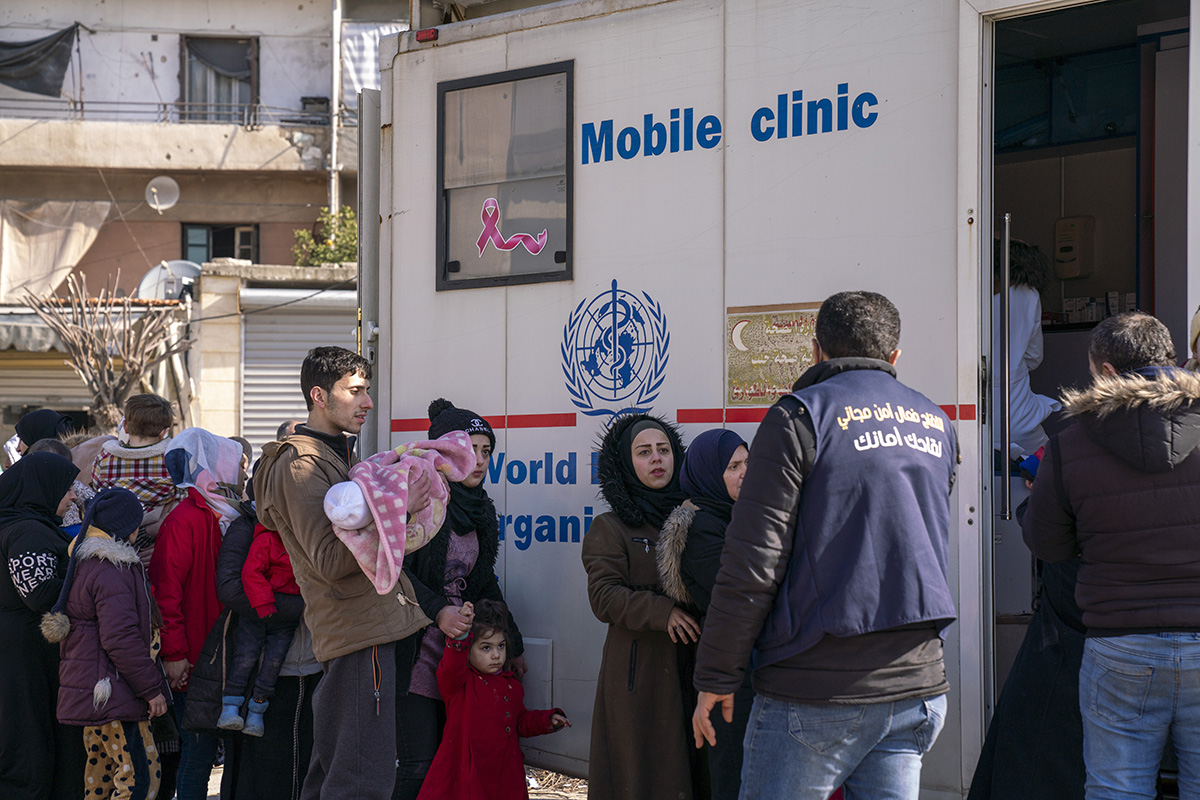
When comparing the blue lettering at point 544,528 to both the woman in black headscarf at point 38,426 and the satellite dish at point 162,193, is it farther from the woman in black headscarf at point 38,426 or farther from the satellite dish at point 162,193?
the satellite dish at point 162,193

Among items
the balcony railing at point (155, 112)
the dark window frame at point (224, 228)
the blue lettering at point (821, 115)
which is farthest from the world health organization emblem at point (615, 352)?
the dark window frame at point (224, 228)

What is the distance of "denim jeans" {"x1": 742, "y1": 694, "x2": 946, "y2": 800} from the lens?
2617 millimetres

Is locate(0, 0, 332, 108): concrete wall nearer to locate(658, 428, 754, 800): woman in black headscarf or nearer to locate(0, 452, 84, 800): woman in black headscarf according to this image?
locate(0, 452, 84, 800): woman in black headscarf

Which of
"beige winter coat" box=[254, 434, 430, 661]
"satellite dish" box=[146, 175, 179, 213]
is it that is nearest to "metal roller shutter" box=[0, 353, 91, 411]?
"satellite dish" box=[146, 175, 179, 213]

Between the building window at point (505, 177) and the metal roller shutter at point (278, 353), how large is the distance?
11977mm

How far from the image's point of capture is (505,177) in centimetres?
468

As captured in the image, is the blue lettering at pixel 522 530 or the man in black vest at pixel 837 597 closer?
the man in black vest at pixel 837 597

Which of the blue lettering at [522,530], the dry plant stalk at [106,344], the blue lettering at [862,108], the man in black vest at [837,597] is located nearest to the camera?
the man in black vest at [837,597]

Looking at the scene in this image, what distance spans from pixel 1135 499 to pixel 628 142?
233 cm

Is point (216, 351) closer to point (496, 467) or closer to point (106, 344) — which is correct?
point (106, 344)

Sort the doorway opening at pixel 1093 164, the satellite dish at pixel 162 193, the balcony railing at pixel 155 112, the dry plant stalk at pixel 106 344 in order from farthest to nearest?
the balcony railing at pixel 155 112, the satellite dish at pixel 162 193, the dry plant stalk at pixel 106 344, the doorway opening at pixel 1093 164

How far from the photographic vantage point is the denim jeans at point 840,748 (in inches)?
103

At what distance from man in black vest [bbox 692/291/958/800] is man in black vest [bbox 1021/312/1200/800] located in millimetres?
527

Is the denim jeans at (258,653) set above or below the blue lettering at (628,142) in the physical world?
below
